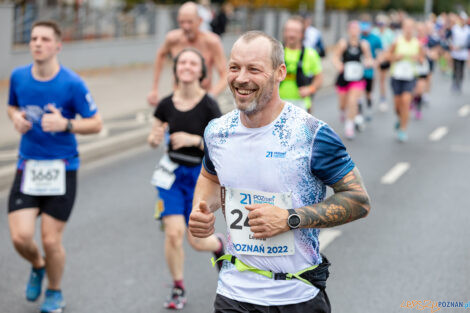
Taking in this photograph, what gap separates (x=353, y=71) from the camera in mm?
14281

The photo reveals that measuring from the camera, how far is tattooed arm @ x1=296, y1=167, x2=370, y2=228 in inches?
138

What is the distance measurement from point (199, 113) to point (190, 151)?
0.95ft

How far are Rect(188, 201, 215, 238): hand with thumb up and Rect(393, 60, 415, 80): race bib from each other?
1088cm

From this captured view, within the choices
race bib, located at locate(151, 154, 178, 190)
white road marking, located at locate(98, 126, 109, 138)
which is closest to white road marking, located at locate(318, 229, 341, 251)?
race bib, located at locate(151, 154, 178, 190)

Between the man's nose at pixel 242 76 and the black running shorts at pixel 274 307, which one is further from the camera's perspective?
the black running shorts at pixel 274 307

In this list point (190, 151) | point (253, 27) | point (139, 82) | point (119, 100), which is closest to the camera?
point (190, 151)

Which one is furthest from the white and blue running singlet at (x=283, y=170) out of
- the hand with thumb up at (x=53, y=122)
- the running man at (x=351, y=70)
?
the running man at (x=351, y=70)

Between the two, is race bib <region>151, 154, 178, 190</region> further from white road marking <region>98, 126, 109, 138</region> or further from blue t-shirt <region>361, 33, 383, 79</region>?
blue t-shirt <region>361, 33, 383, 79</region>

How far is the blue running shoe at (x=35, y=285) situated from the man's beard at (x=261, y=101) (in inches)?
117

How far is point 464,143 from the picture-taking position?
14227mm

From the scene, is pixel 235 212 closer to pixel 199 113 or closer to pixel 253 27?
pixel 199 113

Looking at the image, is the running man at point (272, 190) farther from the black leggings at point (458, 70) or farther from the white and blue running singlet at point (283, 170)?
the black leggings at point (458, 70)

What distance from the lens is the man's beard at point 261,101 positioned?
351cm

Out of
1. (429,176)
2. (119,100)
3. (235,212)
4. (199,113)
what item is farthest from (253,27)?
(235,212)
